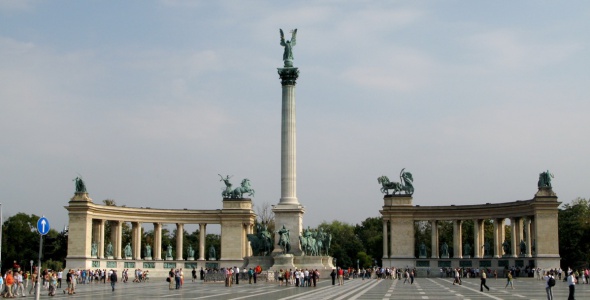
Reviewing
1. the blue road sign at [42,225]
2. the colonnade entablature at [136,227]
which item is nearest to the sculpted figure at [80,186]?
the colonnade entablature at [136,227]

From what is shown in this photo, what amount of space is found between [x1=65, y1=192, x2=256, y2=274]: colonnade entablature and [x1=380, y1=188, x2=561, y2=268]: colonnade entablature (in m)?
21.0

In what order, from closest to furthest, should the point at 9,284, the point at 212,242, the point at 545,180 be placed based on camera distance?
the point at 9,284, the point at 545,180, the point at 212,242

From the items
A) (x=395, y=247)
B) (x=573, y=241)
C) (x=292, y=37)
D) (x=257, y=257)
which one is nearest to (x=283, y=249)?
(x=257, y=257)

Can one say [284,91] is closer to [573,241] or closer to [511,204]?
[511,204]

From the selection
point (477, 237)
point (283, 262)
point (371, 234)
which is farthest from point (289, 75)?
point (371, 234)

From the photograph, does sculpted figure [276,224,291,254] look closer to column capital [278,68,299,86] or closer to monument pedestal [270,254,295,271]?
monument pedestal [270,254,295,271]

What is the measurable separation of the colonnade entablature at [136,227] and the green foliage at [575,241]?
43782 millimetres

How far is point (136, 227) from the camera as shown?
107 m

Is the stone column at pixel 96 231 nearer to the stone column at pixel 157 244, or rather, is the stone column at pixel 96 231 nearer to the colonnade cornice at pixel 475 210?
the stone column at pixel 157 244

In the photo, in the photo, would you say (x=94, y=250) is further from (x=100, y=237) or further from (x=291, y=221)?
(x=291, y=221)

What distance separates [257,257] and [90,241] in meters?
31.5

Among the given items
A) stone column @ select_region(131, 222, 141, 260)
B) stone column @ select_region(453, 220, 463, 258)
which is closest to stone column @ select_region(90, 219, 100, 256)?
stone column @ select_region(131, 222, 141, 260)

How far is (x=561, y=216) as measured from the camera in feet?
377

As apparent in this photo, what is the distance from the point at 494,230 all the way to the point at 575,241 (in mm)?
14503
